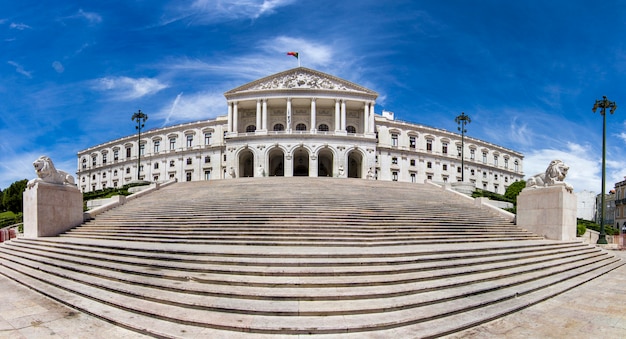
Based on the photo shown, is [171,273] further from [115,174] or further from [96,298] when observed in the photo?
[115,174]

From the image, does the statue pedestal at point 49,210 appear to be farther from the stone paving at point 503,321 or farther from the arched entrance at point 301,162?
the arched entrance at point 301,162

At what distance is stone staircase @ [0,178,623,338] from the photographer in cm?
593

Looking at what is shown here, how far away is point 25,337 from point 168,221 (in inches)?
398

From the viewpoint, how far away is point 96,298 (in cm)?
716

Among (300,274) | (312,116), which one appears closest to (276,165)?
(312,116)

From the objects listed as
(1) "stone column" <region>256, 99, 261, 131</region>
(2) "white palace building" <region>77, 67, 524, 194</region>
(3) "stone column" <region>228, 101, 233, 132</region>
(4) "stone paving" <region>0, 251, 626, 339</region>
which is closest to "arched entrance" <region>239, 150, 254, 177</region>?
(2) "white palace building" <region>77, 67, 524, 194</region>

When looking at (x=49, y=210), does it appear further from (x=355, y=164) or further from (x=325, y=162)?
(x=355, y=164)

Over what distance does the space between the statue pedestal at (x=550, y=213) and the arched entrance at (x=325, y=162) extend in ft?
118

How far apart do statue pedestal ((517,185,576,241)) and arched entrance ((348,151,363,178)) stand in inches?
1384

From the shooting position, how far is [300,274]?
738cm

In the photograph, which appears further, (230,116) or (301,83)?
(230,116)

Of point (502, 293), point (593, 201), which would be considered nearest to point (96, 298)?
point (502, 293)

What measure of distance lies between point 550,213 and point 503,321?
12.4m

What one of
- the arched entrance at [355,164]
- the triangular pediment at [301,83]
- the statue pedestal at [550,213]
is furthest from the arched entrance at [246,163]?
the statue pedestal at [550,213]
